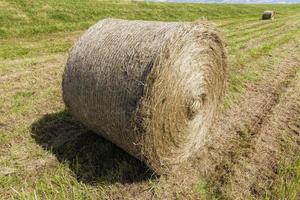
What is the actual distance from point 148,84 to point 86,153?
1.89 m

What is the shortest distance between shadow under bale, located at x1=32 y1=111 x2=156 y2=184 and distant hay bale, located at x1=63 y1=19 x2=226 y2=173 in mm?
379

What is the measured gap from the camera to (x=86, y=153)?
5969 mm

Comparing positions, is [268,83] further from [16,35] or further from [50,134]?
[16,35]

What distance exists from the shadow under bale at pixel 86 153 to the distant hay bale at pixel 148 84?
0.38 m

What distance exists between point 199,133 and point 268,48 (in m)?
9.56

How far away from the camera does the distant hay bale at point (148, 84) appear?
15.9 feet

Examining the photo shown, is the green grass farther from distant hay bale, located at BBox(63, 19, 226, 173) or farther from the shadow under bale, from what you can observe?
distant hay bale, located at BBox(63, 19, 226, 173)

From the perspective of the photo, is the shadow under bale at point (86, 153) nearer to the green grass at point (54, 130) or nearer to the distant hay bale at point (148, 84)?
the green grass at point (54, 130)

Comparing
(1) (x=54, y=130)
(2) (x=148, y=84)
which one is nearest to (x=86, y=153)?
(1) (x=54, y=130)

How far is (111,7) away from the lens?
26.5 metres

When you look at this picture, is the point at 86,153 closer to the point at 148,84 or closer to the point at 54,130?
the point at 54,130

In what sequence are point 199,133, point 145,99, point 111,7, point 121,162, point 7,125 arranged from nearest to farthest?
point 145,99 → point 121,162 → point 199,133 → point 7,125 → point 111,7

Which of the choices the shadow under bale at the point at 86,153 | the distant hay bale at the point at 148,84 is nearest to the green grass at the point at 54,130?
the shadow under bale at the point at 86,153

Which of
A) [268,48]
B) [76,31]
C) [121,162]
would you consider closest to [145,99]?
[121,162]
